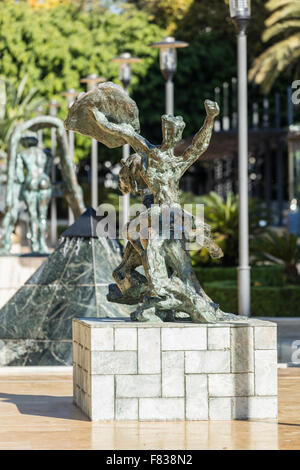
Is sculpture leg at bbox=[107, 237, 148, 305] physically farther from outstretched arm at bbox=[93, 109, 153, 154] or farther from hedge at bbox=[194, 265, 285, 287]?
hedge at bbox=[194, 265, 285, 287]

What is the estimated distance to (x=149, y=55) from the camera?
145 ft

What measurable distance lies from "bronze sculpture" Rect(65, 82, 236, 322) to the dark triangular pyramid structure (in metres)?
3.01

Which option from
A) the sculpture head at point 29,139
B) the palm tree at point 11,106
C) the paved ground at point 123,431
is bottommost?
the paved ground at point 123,431

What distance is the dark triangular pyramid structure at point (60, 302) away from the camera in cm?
1173

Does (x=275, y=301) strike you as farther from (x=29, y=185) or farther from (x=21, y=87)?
(x=21, y=87)

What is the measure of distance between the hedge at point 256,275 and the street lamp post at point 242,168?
141 inches

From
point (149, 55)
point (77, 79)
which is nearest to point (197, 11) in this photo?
point (149, 55)

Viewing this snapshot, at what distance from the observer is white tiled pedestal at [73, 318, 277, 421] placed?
7871 millimetres

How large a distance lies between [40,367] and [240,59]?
19.0 ft

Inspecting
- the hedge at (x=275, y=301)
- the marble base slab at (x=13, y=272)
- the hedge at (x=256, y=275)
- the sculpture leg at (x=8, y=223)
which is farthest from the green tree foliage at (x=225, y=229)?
the marble base slab at (x=13, y=272)

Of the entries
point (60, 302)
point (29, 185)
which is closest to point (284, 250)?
point (29, 185)

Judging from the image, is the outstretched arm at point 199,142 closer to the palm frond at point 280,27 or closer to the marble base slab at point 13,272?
the marble base slab at point 13,272

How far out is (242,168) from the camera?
14828 mm
